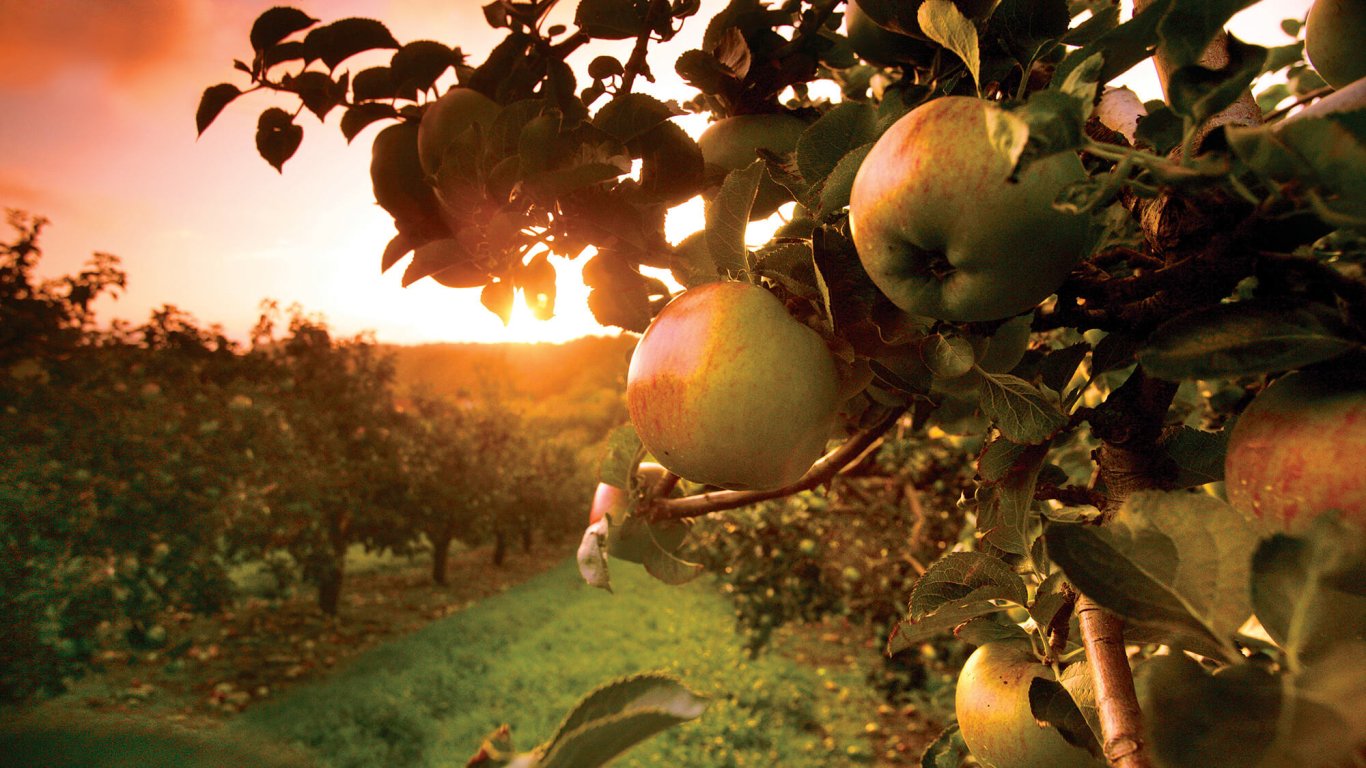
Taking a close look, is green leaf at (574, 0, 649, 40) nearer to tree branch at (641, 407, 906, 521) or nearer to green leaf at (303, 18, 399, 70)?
green leaf at (303, 18, 399, 70)

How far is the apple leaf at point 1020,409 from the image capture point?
0.75 meters

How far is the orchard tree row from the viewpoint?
5727mm

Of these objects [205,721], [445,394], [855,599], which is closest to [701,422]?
[855,599]

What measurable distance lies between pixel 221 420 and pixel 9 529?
237cm

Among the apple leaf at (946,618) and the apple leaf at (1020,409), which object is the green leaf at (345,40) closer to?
the apple leaf at (1020,409)

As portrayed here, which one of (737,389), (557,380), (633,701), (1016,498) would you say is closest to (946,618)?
(1016,498)

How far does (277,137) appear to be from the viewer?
4.32ft

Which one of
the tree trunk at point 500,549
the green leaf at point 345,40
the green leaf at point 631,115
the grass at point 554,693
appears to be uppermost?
the green leaf at point 345,40

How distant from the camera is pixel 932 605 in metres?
0.90

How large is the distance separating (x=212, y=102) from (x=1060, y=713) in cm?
155

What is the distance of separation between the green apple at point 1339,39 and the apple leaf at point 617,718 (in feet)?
2.97

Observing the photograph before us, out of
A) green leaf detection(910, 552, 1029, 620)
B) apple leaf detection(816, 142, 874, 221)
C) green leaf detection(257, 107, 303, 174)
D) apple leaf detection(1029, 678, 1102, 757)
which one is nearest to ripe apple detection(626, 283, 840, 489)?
apple leaf detection(816, 142, 874, 221)

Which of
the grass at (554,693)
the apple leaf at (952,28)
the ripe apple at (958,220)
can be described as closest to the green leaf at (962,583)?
the ripe apple at (958,220)

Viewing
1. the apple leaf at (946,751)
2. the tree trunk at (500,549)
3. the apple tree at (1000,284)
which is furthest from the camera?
the tree trunk at (500,549)
